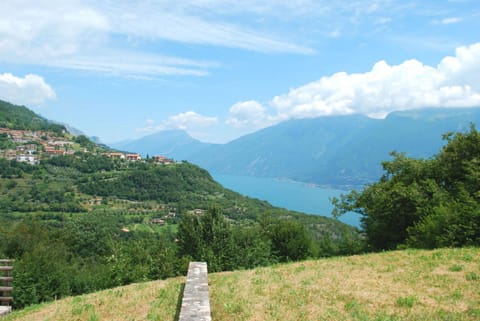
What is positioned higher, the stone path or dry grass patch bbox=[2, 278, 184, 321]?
the stone path

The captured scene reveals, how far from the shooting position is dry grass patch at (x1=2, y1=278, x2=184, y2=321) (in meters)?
8.77

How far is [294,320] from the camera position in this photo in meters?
7.38

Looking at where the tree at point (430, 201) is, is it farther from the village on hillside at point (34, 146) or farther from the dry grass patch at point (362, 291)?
the village on hillside at point (34, 146)

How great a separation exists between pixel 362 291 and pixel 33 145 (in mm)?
→ 181701

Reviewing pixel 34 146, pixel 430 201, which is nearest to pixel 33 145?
pixel 34 146

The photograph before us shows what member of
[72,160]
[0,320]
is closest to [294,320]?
[0,320]

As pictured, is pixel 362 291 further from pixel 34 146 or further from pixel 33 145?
pixel 33 145

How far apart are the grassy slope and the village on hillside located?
14858cm

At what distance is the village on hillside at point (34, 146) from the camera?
142 m

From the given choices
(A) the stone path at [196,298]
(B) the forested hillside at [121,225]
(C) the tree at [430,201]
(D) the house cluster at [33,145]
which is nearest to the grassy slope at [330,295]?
(A) the stone path at [196,298]

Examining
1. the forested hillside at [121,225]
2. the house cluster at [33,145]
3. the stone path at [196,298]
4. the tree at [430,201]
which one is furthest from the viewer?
the house cluster at [33,145]

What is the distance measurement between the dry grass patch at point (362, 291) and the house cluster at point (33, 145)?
151m

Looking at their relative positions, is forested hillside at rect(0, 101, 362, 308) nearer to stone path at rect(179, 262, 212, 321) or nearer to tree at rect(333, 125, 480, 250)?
tree at rect(333, 125, 480, 250)

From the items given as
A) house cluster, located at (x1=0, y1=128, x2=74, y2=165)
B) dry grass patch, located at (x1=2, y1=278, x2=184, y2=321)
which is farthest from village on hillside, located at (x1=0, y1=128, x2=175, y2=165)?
dry grass patch, located at (x1=2, y1=278, x2=184, y2=321)
